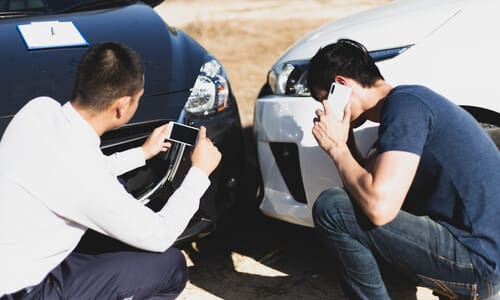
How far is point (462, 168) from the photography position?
8.01ft

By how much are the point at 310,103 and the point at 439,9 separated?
0.64 m

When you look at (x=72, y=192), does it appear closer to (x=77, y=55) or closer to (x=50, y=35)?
(x=77, y=55)

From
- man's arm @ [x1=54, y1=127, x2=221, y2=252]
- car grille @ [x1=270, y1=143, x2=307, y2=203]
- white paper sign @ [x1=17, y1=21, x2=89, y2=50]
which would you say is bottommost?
car grille @ [x1=270, y1=143, x2=307, y2=203]

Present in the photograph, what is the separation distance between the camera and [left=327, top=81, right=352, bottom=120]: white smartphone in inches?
99.9

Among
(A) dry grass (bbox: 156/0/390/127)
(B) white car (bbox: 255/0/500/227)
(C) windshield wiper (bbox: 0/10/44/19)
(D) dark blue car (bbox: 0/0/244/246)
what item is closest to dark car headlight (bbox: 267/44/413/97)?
(B) white car (bbox: 255/0/500/227)

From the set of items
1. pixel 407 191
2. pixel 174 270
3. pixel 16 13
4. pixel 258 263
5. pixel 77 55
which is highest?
pixel 16 13

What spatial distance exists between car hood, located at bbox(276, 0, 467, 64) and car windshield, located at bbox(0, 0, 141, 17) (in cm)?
105

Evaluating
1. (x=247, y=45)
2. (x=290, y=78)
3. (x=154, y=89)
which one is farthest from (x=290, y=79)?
(x=247, y=45)

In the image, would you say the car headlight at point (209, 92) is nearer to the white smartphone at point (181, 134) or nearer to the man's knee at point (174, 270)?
the white smartphone at point (181, 134)

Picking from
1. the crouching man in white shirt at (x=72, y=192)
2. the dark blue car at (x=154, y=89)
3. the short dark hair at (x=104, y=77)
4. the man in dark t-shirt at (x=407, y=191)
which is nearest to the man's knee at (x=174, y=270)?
the crouching man in white shirt at (x=72, y=192)

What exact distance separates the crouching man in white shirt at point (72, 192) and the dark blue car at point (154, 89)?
40 cm

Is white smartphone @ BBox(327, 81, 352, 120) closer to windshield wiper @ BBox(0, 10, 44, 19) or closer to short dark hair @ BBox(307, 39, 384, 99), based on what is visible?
short dark hair @ BBox(307, 39, 384, 99)

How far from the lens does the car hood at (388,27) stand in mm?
2938

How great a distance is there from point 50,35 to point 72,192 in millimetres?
1333
